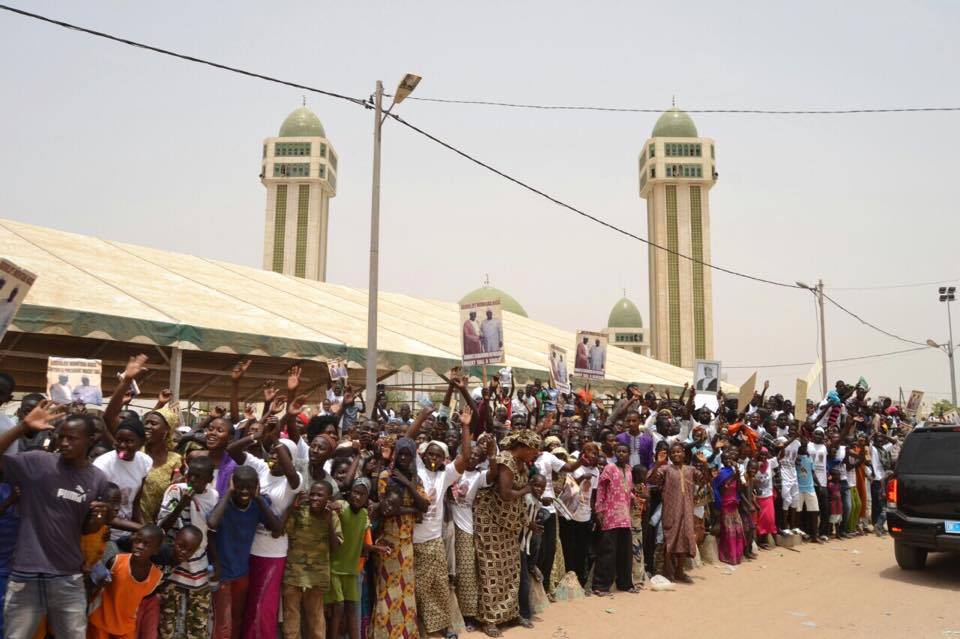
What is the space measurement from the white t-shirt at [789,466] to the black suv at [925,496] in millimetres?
1995

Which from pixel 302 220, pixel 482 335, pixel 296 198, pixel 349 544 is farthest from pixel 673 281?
pixel 349 544

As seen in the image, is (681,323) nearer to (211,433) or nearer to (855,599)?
(855,599)

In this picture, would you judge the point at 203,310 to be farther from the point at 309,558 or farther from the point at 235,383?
the point at 309,558

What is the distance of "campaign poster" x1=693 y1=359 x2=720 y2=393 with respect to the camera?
521 inches

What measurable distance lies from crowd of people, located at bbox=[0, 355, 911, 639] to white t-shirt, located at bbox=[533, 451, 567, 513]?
19 millimetres

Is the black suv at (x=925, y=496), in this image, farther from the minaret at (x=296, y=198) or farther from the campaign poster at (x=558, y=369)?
the minaret at (x=296, y=198)

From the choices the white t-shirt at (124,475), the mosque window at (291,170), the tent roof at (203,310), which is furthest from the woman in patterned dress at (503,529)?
the mosque window at (291,170)

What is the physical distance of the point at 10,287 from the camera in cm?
468

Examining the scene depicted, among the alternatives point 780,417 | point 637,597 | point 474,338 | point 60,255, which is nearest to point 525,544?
point 637,597

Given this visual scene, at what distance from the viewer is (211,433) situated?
475cm

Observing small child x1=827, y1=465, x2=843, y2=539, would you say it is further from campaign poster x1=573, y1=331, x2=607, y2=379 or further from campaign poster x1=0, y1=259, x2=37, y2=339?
campaign poster x1=0, y1=259, x2=37, y2=339

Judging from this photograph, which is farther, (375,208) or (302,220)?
(302,220)

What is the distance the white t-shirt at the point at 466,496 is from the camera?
6.28m

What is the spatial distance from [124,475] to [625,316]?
281 feet
